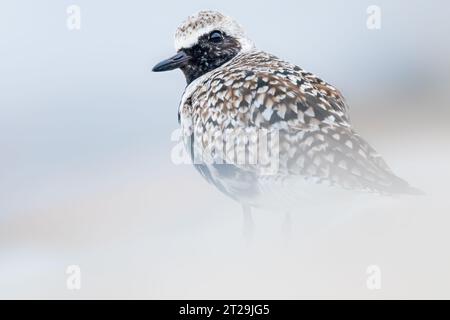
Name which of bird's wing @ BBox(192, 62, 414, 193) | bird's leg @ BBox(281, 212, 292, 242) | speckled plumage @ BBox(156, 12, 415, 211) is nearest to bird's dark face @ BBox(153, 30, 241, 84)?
speckled plumage @ BBox(156, 12, 415, 211)

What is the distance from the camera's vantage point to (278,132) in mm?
5410

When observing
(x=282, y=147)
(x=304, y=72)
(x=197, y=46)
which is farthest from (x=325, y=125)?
(x=197, y=46)

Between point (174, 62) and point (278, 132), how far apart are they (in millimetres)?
1382

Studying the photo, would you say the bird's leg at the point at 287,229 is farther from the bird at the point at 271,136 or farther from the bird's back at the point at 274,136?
the bird's back at the point at 274,136

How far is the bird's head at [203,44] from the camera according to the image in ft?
20.9

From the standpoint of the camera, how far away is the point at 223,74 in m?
6.02

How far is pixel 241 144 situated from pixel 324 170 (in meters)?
0.63

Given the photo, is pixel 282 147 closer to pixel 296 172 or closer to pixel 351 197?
pixel 296 172

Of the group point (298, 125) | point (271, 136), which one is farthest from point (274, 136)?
point (298, 125)

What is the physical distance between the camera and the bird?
5.22 metres

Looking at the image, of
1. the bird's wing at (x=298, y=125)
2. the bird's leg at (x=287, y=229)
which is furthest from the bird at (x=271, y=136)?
the bird's leg at (x=287, y=229)

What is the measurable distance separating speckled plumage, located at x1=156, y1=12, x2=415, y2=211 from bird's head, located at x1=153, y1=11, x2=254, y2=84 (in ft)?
0.81

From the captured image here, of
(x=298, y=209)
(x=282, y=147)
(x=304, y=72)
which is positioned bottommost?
(x=298, y=209)

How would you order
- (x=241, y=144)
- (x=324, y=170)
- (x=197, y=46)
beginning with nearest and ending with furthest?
(x=324, y=170)
(x=241, y=144)
(x=197, y=46)
